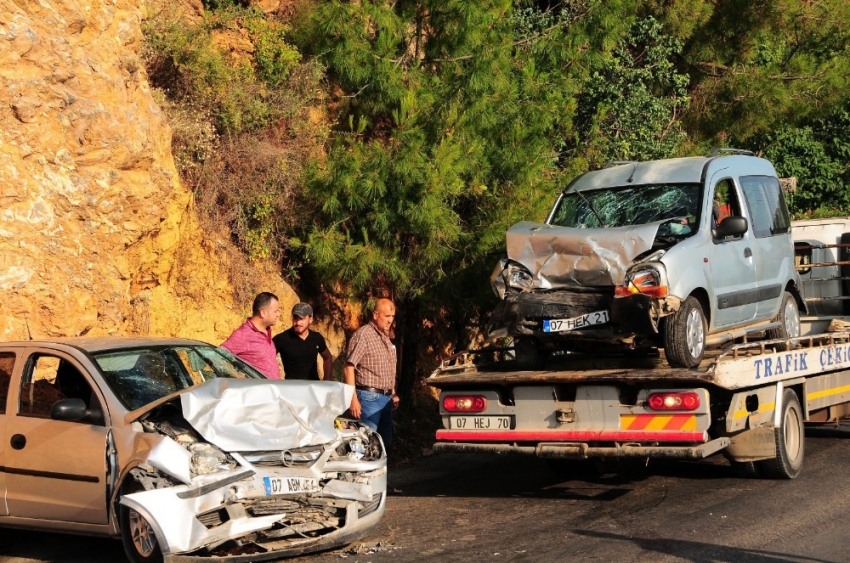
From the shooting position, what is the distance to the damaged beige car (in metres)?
6.31

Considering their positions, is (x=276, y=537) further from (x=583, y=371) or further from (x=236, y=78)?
(x=236, y=78)

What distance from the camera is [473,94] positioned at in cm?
1163

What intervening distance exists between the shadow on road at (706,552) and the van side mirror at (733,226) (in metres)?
3.36

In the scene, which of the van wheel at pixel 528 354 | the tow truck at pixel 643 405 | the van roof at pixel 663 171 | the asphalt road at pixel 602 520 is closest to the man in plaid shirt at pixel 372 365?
the tow truck at pixel 643 405

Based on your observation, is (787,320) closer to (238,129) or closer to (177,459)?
(238,129)

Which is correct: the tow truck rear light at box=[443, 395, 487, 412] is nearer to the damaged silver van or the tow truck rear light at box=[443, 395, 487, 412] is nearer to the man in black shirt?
the damaged silver van

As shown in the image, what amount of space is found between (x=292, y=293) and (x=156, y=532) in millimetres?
6744

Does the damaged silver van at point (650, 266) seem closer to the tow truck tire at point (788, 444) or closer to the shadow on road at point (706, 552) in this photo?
the tow truck tire at point (788, 444)

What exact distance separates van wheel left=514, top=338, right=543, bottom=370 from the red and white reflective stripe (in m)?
0.75

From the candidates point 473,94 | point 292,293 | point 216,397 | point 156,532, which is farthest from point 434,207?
point 156,532

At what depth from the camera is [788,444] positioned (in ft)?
30.7

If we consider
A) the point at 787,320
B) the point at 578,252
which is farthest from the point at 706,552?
the point at 787,320

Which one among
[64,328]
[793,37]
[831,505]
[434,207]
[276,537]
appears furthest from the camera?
[793,37]

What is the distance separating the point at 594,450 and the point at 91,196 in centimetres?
565
